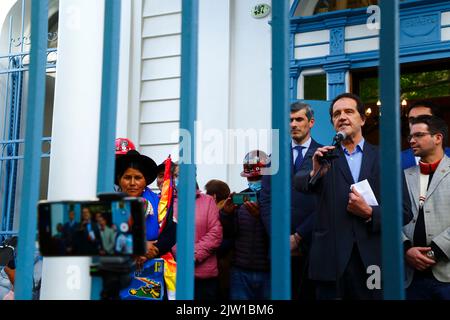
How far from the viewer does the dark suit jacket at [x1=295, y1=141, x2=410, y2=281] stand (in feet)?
8.36

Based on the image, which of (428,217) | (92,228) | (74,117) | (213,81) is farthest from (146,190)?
(213,81)

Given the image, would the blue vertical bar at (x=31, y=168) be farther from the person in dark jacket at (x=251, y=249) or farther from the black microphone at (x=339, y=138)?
the person in dark jacket at (x=251, y=249)

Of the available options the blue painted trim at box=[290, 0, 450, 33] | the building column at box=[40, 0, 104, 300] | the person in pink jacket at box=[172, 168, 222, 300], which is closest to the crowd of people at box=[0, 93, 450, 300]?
the person in pink jacket at box=[172, 168, 222, 300]

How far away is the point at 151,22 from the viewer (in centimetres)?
672

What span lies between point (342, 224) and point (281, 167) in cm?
154

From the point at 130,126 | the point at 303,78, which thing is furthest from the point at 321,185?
the point at 130,126

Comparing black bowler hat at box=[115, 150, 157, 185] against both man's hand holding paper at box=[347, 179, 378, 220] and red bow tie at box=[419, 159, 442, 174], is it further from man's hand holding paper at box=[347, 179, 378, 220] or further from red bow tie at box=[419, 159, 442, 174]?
red bow tie at box=[419, 159, 442, 174]

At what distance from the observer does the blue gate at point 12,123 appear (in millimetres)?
6242

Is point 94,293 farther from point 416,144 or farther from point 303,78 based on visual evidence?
point 303,78

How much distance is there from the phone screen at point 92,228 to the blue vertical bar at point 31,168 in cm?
15

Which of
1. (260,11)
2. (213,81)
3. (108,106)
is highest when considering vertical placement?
(260,11)

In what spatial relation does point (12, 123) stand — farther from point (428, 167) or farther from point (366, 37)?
point (428, 167)

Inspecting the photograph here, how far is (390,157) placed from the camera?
106cm

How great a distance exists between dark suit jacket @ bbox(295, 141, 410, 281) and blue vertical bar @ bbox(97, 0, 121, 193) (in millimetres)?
1539
